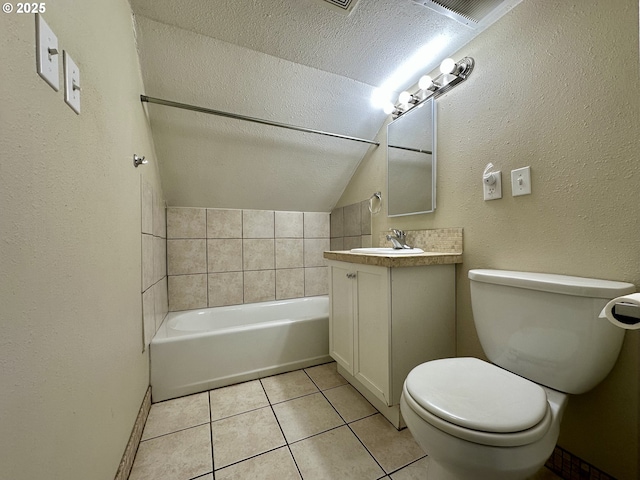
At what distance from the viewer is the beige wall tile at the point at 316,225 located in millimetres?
2535

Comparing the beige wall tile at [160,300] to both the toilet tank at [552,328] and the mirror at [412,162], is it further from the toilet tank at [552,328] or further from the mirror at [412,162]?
the toilet tank at [552,328]

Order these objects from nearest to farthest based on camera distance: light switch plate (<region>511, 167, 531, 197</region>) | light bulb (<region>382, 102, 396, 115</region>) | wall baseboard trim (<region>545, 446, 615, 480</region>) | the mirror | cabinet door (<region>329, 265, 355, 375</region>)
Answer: wall baseboard trim (<region>545, 446, 615, 480</region>) < light switch plate (<region>511, 167, 531, 197</region>) < cabinet door (<region>329, 265, 355, 375</region>) < the mirror < light bulb (<region>382, 102, 396, 115</region>)

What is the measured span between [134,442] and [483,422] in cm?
133

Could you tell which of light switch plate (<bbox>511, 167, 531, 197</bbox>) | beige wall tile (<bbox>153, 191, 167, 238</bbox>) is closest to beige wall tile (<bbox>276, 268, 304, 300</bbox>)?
beige wall tile (<bbox>153, 191, 167, 238</bbox>)

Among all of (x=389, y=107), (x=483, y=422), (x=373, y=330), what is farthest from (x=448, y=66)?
(x=483, y=422)

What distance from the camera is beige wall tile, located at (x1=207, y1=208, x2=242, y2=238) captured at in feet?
7.07

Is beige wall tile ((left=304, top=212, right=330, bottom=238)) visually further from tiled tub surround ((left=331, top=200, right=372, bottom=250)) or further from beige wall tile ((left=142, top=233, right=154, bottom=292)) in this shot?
beige wall tile ((left=142, top=233, right=154, bottom=292))

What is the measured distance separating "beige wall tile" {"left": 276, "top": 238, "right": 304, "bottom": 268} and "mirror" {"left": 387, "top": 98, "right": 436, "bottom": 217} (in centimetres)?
101

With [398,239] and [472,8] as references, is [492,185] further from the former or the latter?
[472,8]

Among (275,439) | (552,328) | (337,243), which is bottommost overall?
(275,439)

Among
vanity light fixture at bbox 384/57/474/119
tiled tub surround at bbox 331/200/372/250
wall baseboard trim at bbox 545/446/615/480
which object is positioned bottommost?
wall baseboard trim at bbox 545/446/615/480

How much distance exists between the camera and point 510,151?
111 cm

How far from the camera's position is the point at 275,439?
113cm

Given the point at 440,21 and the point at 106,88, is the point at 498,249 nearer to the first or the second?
the point at 440,21
